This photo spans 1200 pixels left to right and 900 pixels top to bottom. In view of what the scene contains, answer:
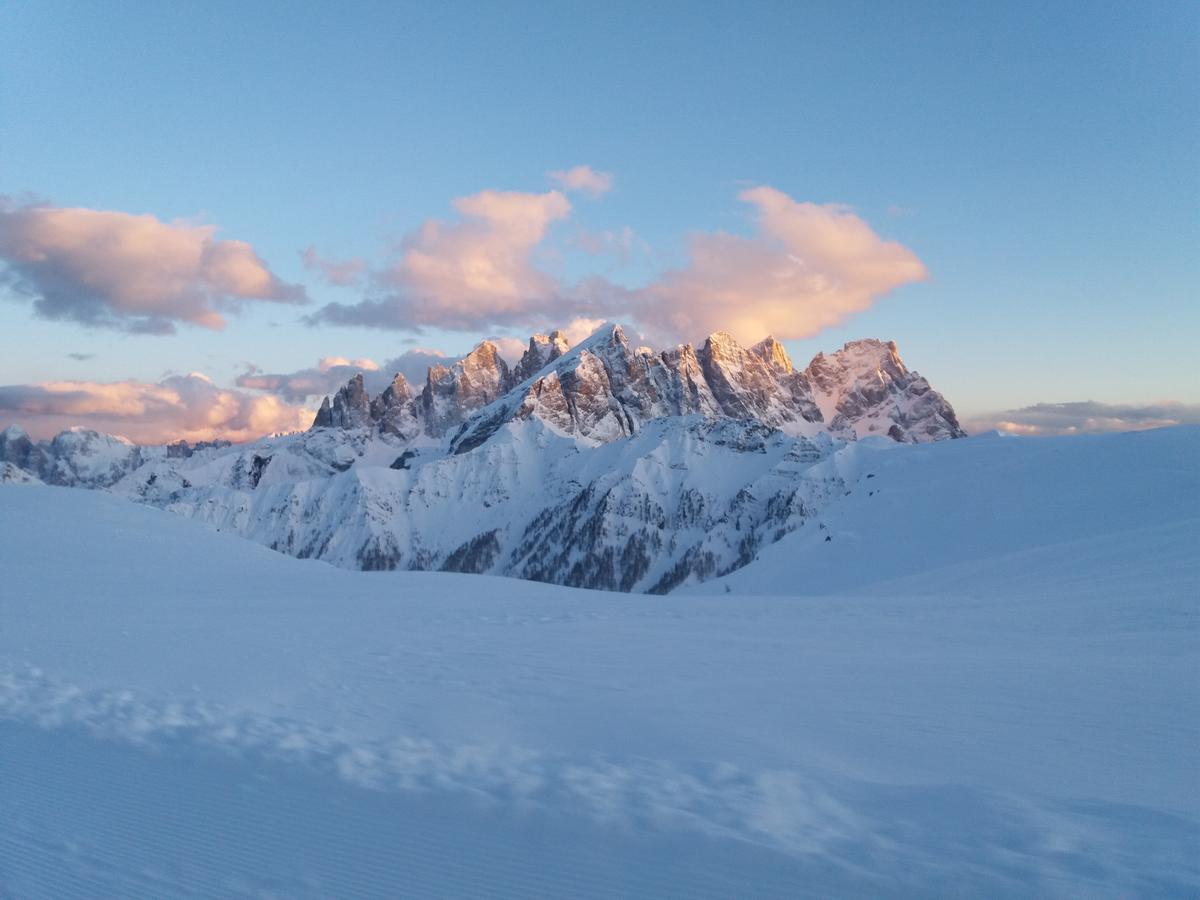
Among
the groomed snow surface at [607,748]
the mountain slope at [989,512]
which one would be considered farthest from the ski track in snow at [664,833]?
the mountain slope at [989,512]

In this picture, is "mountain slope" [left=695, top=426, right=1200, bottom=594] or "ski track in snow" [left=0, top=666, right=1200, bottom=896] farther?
"mountain slope" [left=695, top=426, right=1200, bottom=594]

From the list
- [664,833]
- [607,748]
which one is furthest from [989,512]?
[664,833]

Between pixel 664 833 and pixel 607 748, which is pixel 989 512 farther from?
pixel 664 833

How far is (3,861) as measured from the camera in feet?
23.6

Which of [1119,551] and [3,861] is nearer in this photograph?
[3,861]

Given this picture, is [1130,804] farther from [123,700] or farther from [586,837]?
[123,700]

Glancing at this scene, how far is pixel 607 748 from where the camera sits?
9469mm

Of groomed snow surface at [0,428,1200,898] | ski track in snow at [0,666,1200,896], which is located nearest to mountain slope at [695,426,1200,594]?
groomed snow surface at [0,428,1200,898]

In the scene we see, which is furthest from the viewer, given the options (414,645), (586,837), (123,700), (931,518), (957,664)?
(931,518)

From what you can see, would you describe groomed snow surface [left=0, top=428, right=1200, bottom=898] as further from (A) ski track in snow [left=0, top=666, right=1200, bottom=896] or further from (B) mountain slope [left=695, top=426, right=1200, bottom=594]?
(B) mountain slope [left=695, top=426, right=1200, bottom=594]

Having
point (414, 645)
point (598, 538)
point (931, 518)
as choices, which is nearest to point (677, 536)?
point (598, 538)

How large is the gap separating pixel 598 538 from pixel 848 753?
508 feet

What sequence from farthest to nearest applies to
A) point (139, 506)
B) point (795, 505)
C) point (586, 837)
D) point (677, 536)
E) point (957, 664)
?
point (677, 536) → point (795, 505) → point (139, 506) → point (957, 664) → point (586, 837)

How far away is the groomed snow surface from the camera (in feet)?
21.6
